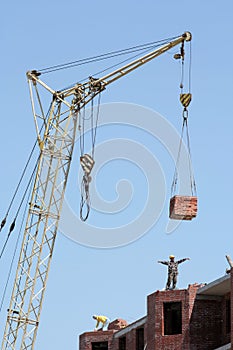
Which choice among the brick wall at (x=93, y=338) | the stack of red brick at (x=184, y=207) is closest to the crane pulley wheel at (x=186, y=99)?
the stack of red brick at (x=184, y=207)

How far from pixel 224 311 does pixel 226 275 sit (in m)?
4.08

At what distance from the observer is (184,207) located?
2320 inches

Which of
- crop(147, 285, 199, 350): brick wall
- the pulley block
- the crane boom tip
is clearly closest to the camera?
the pulley block

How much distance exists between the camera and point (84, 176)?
6238 cm

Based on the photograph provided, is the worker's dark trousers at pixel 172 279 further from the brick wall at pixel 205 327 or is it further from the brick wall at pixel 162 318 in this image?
the brick wall at pixel 205 327

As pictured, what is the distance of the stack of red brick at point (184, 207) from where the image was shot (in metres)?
58.9

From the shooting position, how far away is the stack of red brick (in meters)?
58.9

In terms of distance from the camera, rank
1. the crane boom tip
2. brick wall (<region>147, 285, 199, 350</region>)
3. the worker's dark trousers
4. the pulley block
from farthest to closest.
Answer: the worker's dark trousers → brick wall (<region>147, 285, 199, 350</region>) → the crane boom tip → the pulley block

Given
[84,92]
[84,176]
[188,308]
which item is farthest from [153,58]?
[188,308]

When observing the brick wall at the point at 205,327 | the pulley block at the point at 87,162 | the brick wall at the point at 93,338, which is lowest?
the brick wall at the point at 205,327

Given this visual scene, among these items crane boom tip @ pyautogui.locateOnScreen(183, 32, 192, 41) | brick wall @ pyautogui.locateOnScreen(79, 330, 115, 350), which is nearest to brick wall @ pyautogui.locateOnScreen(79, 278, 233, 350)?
brick wall @ pyautogui.locateOnScreen(79, 330, 115, 350)

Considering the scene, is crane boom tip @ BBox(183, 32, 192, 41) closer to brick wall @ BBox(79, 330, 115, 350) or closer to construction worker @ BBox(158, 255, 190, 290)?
construction worker @ BBox(158, 255, 190, 290)

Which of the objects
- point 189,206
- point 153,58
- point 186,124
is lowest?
point 189,206

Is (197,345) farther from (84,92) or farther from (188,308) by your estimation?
(84,92)
